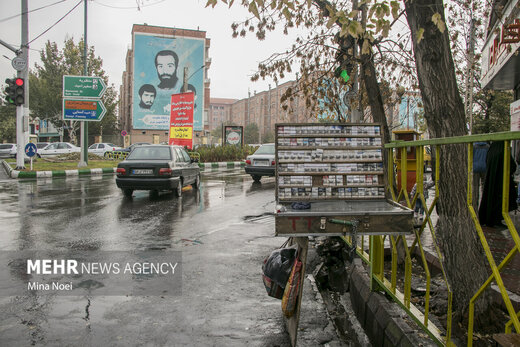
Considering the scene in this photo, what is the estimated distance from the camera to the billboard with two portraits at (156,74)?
194ft

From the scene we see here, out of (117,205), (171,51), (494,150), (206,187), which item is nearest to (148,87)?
(171,51)

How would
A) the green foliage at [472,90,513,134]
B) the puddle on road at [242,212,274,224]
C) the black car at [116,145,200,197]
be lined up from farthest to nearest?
1. the green foliage at [472,90,513,134]
2. the black car at [116,145,200,197]
3. the puddle on road at [242,212,274,224]

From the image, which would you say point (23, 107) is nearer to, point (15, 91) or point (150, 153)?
point (15, 91)

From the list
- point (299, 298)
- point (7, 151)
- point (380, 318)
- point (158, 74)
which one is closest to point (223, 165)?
point (380, 318)

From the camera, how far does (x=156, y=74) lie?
59750mm

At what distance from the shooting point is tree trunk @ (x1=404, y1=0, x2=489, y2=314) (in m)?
3.10

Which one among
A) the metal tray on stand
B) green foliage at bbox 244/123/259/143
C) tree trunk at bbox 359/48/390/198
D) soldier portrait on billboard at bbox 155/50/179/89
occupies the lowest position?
the metal tray on stand

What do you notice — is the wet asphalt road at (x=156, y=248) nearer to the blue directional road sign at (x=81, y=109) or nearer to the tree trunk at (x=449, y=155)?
the tree trunk at (x=449, y=155)

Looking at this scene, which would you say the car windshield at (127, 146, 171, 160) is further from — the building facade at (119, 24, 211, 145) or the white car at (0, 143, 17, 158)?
the building facade at (119, 24, 211, 145)

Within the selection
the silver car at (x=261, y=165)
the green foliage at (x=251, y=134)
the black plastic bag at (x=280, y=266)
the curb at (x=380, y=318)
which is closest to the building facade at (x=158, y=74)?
the green foliage at (x=251, y=134)

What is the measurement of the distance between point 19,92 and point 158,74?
41961 millimetres

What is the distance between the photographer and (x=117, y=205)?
34.1 feet

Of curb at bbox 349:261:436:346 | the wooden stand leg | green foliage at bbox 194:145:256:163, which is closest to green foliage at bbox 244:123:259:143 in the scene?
green foliage at bbox 194:145:256:163

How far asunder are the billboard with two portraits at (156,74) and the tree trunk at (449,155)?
57.3m
